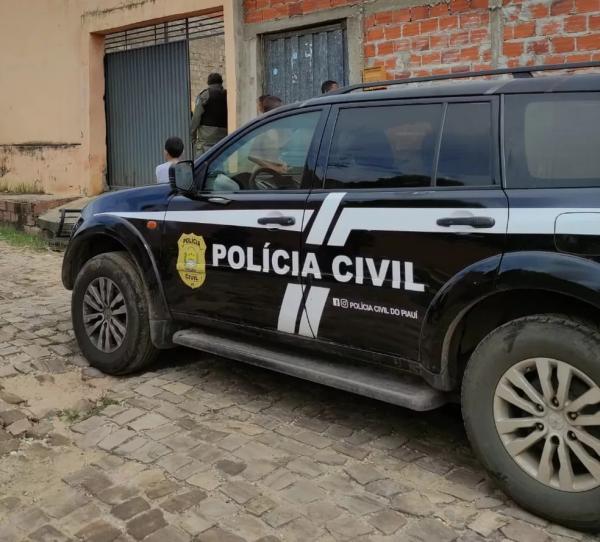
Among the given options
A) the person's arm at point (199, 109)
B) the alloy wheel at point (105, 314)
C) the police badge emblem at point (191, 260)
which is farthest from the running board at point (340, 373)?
the person's arm at point (199, 109)

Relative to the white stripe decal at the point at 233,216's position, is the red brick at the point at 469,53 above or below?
above

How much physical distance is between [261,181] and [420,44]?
378 centimetres

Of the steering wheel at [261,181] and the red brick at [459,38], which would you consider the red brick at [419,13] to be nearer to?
the red brick at [459,38]

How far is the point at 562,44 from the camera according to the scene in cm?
614

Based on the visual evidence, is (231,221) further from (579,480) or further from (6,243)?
(6,243)

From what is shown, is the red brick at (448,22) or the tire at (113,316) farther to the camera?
the red brick at (448,22)

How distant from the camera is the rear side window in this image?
2.81 m

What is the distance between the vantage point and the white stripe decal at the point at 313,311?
3.49 meters

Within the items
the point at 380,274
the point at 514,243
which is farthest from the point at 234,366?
the point at 514,243

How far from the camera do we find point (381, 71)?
7.25 meters

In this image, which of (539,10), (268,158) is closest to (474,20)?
(539,10)

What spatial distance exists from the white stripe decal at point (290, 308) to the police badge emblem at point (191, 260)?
2.01 ft

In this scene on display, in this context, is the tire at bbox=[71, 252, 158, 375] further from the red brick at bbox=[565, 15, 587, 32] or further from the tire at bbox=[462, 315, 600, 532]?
the red brick at bbox=[565, 15, 587, 32]

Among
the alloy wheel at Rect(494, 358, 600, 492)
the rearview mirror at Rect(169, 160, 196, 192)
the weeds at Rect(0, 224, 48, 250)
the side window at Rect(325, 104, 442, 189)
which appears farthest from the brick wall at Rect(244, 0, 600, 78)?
the weeds at Rect(0, 224, 48, 250)
